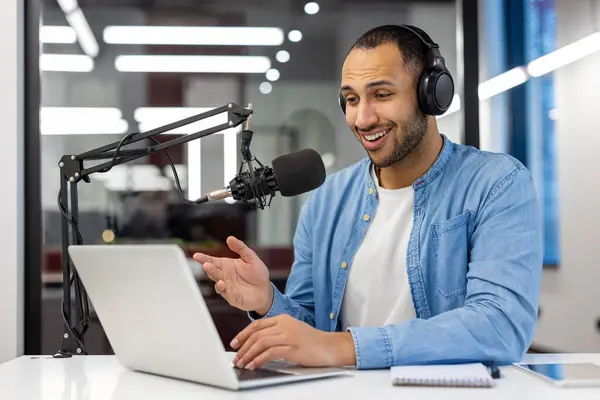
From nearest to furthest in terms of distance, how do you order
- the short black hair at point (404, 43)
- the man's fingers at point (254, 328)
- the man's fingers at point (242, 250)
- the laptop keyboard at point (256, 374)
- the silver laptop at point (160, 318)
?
1. the silver laptop at point (160, 318)
2. the laptop keyboard at point (256, 374)
3. the man's fingers at point (254, 328)
4. the man's fingers at point (242, 250)
5. the short black hair at point (404, 43)

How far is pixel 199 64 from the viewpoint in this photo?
292 cm

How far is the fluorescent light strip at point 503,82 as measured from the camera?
299 cm

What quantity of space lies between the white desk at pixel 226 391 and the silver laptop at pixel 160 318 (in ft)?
0.08

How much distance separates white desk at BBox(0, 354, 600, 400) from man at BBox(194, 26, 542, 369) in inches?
4.0

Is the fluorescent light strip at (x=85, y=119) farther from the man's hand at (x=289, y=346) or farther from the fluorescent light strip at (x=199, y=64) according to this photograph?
the man's hand at (x=289, y=346)

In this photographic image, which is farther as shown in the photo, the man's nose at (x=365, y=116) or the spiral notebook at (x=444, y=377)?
the man's nose at (x=365, y=116)

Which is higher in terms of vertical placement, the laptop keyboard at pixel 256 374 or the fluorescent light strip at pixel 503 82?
the fluorescent light strip at pixel 503 82

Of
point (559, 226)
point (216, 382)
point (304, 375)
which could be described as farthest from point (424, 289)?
point (559, 226)

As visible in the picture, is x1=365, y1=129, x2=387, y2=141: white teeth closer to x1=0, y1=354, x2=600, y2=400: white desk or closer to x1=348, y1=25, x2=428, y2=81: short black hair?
x1=348, y1=25, x2=428, y2=81: short black hair

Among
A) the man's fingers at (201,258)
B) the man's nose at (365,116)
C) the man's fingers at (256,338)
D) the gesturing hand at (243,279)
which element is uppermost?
the man's nose at (365,116)

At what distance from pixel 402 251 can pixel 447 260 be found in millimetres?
144

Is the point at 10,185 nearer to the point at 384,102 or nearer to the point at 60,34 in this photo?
the point at 60,34

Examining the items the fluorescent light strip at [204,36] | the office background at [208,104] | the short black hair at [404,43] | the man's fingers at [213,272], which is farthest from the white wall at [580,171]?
the man's fingers at [213,272]

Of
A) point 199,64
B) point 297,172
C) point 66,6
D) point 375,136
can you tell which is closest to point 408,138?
point 375,136
